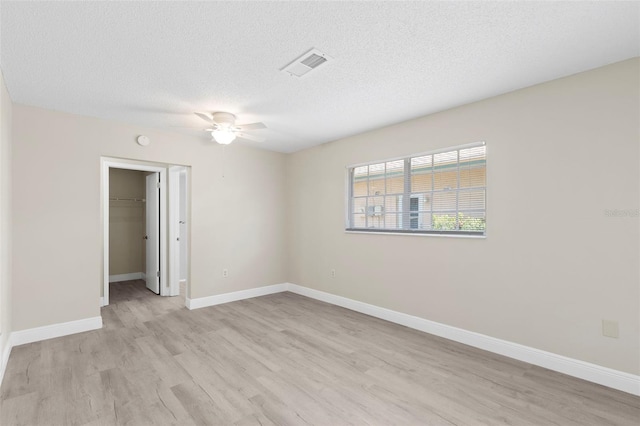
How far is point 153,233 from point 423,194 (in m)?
4.77

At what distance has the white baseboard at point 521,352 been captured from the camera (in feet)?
7.87

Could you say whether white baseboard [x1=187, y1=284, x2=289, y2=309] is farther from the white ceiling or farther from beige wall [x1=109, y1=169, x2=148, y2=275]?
Answer: beige wall [x1=109, y1=169, x2=148, y2=275]

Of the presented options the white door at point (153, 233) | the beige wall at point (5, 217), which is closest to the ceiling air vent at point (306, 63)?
the beige wall at point (5, 217)

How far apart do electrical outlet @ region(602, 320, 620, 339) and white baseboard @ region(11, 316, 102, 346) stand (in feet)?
16.9

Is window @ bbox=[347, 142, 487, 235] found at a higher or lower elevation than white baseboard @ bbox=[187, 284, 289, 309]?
higher

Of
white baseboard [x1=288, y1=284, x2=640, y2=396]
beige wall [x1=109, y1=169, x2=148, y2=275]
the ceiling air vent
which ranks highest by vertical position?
the ceiling air vent

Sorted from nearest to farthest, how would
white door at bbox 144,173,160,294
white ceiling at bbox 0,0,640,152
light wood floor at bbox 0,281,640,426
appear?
white ceiling at bbox 0,0,640,152, light wood floor at bbox 0,281,640,426, white door at bbox 144,173,160,294

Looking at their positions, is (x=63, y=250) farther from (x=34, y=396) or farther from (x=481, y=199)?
(x=481, y=199)

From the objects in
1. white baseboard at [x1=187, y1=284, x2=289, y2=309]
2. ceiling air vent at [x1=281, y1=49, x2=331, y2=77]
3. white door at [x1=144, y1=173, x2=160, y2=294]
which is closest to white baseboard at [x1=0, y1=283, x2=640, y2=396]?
white baseboard at [x1=187, y1=284, x2=289, y2=309]

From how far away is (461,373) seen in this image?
265 centimetres

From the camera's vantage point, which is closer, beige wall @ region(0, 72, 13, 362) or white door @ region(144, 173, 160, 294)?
beige wall @ region(0, 72, 13, 362)

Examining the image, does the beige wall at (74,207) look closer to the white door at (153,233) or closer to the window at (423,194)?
the white door at (153,233)

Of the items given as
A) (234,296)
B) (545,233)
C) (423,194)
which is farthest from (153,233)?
(545,233)

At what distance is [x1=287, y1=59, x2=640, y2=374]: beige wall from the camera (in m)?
2.41
